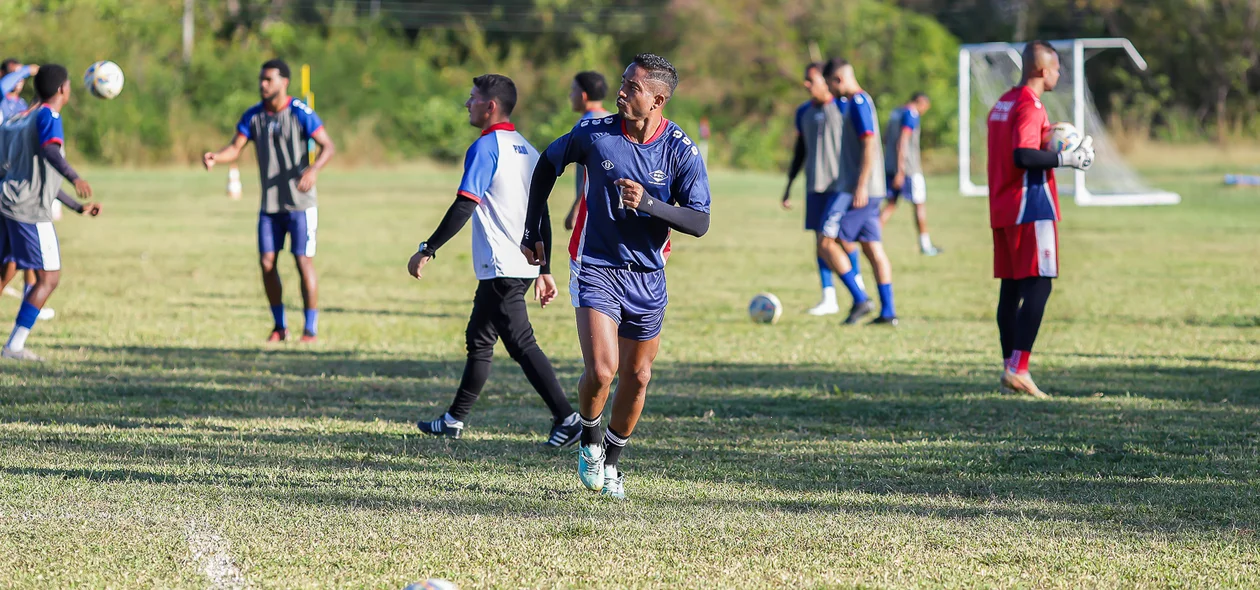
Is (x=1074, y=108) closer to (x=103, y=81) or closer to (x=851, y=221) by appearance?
(x=851, y=221)

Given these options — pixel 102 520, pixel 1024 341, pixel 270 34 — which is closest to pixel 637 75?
pixel 102 520

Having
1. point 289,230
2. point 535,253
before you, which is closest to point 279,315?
point 289,230

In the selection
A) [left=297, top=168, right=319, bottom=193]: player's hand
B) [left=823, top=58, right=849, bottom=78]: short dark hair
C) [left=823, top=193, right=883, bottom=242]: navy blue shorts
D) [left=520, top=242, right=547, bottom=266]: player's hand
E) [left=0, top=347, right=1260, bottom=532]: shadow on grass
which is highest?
[left=823, top=58, right=849, bottom=78]: short dark hair

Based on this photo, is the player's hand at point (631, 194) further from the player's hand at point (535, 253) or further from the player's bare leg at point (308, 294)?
the player's bare leg at point (308, 294)

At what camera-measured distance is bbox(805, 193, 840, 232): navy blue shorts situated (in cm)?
1166

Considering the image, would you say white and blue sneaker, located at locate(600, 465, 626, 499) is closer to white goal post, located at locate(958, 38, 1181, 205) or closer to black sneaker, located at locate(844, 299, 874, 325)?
black sneaker, located at locate(844, 299, 874, 325)

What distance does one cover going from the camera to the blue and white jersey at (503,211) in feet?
22.5

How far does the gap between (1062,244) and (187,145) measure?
32840 mm

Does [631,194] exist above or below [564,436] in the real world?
above

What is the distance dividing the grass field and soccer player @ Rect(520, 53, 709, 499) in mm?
684

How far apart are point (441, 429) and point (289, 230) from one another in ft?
Answer: 13.3

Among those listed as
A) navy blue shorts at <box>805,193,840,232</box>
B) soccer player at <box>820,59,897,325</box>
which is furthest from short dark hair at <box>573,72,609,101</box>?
navy blue shorts at <box>805,193,840,232</box>

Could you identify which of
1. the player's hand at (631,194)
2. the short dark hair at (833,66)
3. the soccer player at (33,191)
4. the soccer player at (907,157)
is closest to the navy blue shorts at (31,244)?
the soccer player at (33,191)

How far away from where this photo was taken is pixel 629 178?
5.46 m
